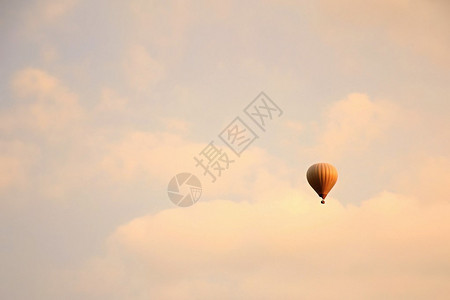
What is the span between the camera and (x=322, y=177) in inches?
2640

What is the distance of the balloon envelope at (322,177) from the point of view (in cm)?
6719

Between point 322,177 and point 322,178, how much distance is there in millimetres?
145

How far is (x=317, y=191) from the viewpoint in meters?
68.6

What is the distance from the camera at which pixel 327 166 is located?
6788 cm

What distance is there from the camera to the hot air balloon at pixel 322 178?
67188 millimetres

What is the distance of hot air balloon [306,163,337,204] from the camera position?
67.2 meters

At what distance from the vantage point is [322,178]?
67.1 metres

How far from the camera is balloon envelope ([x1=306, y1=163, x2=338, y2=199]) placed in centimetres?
6719

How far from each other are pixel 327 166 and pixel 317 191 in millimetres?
4022
